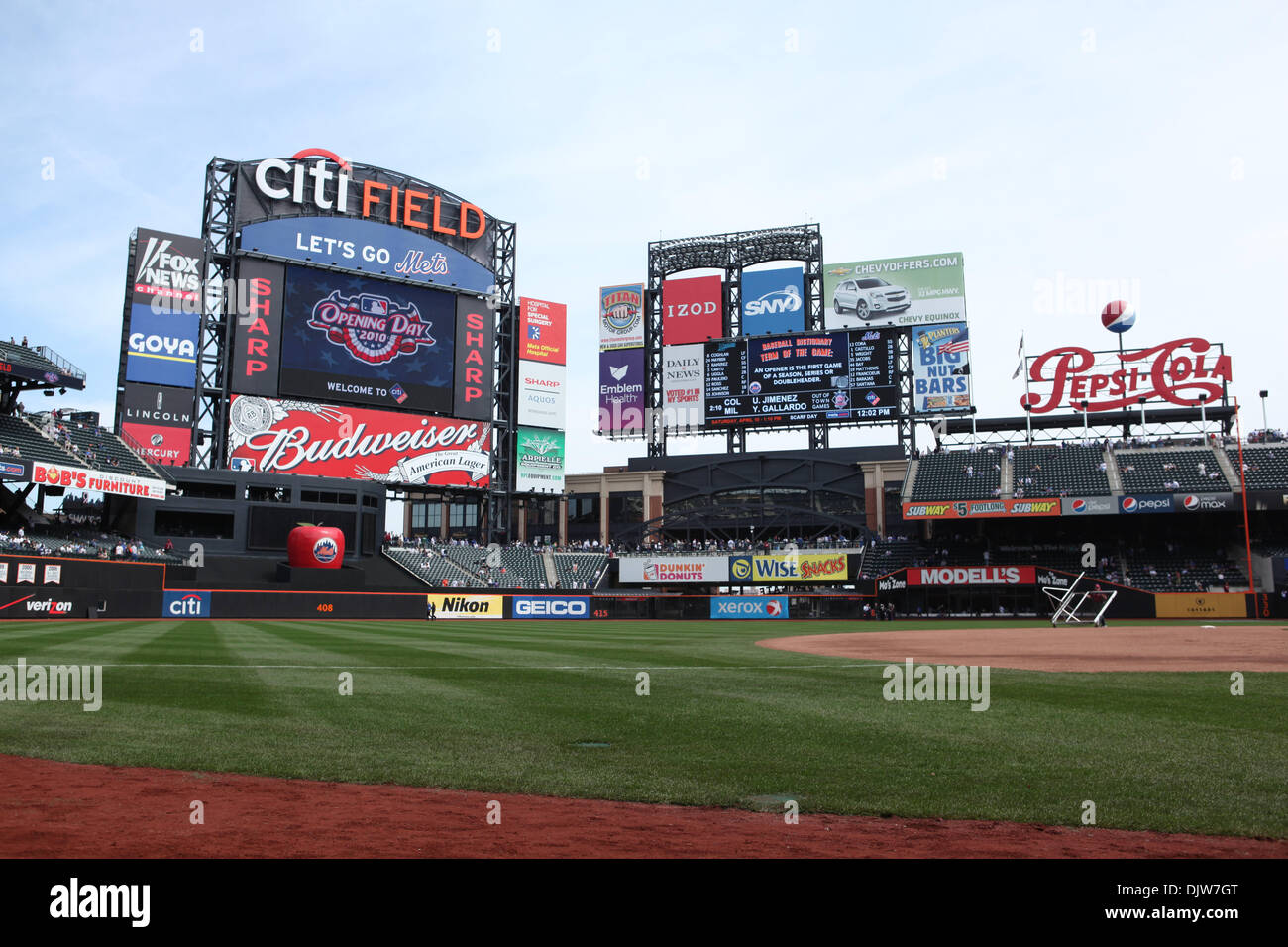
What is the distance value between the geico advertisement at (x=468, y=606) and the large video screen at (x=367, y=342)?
45.1ft

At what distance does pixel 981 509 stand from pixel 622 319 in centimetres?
2749

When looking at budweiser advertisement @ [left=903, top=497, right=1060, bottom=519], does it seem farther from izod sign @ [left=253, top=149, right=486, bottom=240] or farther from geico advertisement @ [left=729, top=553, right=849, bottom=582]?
izod sign @ [left=253, top=149, right=486, bottom=240]

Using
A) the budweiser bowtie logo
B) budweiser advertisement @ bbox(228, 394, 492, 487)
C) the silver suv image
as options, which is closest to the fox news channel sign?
the silver suv image

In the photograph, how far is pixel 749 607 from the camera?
49500 millimetres

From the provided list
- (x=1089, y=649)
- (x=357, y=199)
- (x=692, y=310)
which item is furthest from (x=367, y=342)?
(x=1089, y=649)

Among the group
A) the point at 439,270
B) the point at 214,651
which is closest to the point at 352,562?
the point at 439,270

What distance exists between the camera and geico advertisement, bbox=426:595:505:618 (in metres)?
46.2

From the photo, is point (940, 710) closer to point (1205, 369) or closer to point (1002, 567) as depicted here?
point (1002, 567)

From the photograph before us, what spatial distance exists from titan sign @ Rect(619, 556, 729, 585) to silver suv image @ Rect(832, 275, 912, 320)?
18.5 m

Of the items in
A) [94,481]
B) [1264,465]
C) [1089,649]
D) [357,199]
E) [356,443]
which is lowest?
[1089,649]

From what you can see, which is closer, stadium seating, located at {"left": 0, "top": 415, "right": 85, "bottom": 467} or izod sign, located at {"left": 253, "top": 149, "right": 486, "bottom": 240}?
stadium seating, located at {"left": 0, "top": 415, "right": 85, "bottom": 467}

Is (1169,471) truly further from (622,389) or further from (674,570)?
(622,389)

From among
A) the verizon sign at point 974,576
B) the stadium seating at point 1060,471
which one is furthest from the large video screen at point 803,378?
the verizon sign at point 974,576
